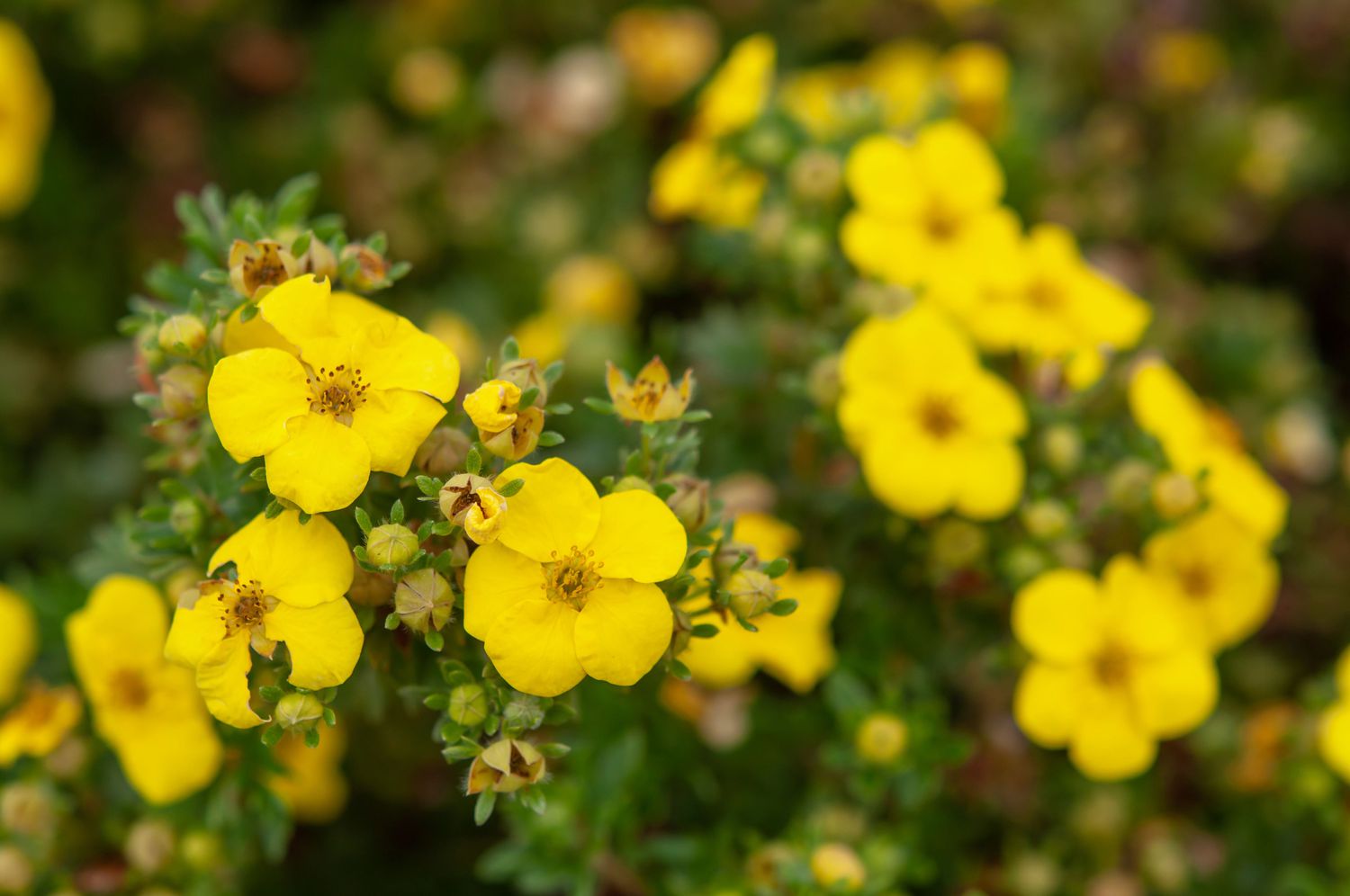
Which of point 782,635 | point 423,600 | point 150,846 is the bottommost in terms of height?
point 150,846

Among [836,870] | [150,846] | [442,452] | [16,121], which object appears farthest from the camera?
[16,121]

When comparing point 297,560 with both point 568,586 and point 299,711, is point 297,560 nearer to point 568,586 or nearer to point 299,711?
point 299,711

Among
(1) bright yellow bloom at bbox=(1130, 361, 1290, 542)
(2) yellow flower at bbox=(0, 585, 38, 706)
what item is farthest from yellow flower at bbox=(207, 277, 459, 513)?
(1) bright yellow bloom at bbox=(1130, 361, 1290, 542)

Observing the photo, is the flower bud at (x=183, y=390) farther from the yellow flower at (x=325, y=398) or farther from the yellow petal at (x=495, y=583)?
the yellow petal at (x=495, y=583)

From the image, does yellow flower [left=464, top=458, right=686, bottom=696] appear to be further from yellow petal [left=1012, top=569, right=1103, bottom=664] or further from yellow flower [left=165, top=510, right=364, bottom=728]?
yellow petal [left=1012, top=569, right=1103, bottom=664]

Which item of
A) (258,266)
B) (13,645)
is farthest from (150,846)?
(258,266)

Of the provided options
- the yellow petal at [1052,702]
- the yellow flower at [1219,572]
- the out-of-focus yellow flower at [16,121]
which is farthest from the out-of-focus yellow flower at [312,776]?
the out-of-focus yellow flower at [16,121]

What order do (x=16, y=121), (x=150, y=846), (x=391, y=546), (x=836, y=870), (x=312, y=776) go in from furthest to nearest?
(x=16, y=121)
(x=312, y=776)
(x=150, y=846)
(x=836, y=870)
(x=391, y=546)
